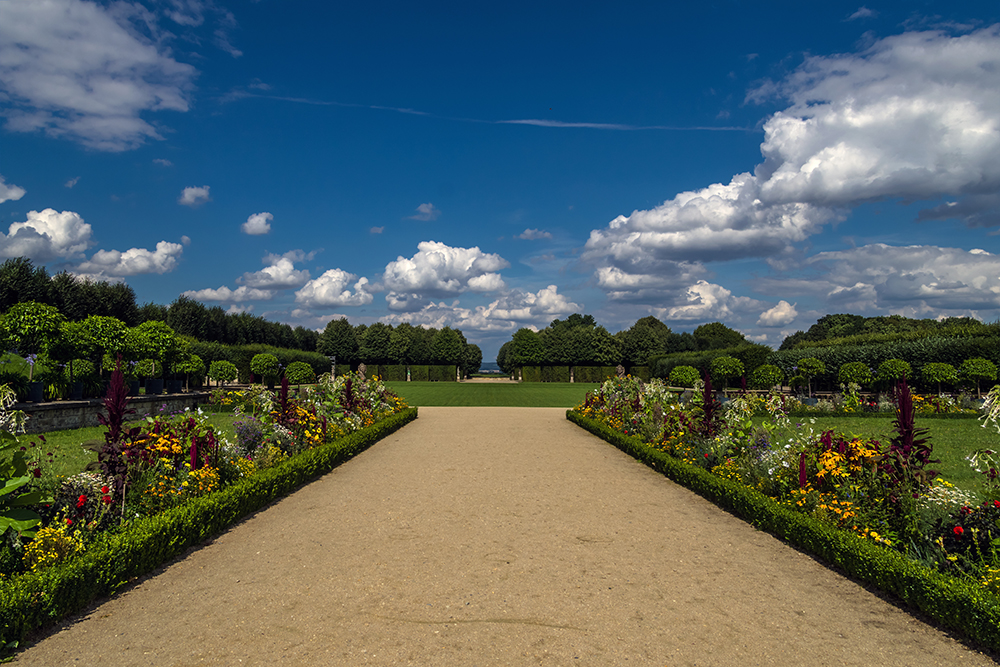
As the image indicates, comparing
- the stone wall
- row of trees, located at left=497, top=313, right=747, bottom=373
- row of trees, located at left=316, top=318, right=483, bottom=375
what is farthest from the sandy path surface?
row of trees, located at left=316, top=318, right=483, bottom=375

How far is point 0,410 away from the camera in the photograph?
203 inches

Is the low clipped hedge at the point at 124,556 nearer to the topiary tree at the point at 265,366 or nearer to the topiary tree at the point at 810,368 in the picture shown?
the topiary tree at the point at 265,366

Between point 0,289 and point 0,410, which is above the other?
point 0,289

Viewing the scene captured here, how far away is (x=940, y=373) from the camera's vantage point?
77.7ft

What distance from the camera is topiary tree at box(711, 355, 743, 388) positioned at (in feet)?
107

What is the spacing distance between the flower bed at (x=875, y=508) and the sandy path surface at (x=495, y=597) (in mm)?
221

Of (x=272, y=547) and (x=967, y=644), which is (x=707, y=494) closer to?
(x=967, y=644)

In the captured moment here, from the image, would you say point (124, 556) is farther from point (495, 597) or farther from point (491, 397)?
point (491, 397)

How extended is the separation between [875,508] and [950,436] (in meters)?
9.85

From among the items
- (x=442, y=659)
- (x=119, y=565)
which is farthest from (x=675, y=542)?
(x=119, y=565)

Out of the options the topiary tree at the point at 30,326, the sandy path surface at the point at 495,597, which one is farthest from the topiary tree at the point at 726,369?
the topiary tree at the point at 30,326

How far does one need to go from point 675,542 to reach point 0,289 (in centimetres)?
4138

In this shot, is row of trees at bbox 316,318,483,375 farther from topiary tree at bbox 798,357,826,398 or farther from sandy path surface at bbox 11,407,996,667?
sandy path surface at bbox 11,407,996,667

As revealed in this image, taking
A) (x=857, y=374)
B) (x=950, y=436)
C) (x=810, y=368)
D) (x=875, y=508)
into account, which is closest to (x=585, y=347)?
(x=810, y=368)
